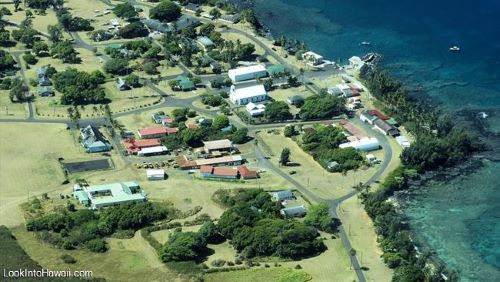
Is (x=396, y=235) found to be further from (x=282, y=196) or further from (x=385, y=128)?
(x=385, y=128)

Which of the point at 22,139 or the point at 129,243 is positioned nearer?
the point at 129,243

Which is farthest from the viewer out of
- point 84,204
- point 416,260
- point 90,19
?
point 90,19

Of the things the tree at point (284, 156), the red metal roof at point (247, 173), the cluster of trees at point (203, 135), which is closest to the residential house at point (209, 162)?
the red metal roof at point (247, 173)

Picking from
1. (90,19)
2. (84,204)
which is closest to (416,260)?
(84,204)

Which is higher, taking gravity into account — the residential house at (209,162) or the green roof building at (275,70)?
the green roof building at (275,70)

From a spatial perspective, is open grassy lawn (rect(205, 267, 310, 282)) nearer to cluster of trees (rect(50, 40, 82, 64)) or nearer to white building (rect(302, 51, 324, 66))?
white building (rect(302, 51, 324, 66))

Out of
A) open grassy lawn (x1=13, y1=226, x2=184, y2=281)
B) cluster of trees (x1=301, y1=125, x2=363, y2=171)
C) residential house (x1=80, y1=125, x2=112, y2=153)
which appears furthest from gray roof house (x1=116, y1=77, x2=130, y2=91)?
open grassy lawn (x1=13, y1=226, x2=184, y2=281)

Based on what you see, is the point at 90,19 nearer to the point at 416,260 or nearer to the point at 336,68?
the point at 336,68

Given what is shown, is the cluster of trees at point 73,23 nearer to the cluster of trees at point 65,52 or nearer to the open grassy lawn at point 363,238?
the cluster of trees at point 65,52
